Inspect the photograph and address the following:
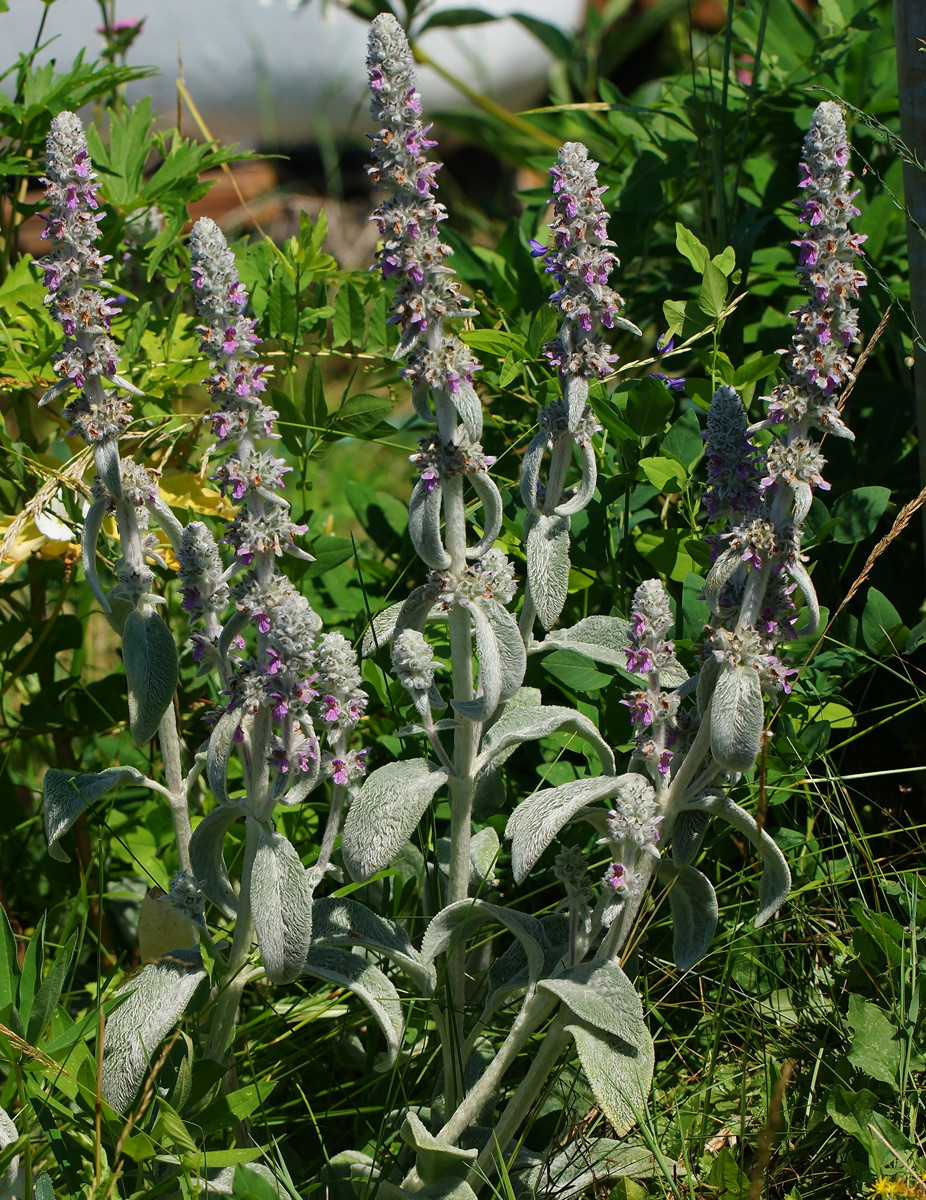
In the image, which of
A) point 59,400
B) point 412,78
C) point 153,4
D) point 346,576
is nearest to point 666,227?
point 346,576

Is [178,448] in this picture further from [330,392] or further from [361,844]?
[330,392]

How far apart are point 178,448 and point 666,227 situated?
1.28m

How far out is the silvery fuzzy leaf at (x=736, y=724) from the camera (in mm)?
1272

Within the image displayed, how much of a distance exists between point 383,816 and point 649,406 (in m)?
0.85

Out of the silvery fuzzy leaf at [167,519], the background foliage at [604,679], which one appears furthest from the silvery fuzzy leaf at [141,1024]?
the silvery fuzzy leaf at [167,519]

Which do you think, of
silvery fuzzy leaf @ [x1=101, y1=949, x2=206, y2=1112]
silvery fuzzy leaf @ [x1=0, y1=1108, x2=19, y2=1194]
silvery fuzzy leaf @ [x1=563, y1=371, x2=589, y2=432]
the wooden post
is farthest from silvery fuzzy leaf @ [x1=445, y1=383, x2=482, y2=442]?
silvery fuzzy leaf @ [x1=0, y1=1108, x2=19, y2=1194]

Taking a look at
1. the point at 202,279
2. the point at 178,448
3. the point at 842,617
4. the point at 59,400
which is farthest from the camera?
the point at 59,400

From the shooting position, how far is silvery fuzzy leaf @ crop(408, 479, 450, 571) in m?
1.36

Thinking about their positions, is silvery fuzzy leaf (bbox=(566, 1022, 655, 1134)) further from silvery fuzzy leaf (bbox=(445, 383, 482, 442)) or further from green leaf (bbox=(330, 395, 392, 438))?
green leaf (bbox=(330, 395, 392, 438))

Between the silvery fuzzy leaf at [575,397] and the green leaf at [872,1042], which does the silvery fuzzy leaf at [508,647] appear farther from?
the green leaf at [872,1042]

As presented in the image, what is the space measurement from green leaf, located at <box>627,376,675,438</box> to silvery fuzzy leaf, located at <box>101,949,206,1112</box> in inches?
41.7

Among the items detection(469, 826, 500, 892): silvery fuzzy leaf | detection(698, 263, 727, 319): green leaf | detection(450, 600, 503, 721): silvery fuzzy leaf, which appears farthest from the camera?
detection(698, 263, 727, 319): green leaf

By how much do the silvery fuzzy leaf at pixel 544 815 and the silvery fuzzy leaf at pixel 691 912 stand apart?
0.17 m

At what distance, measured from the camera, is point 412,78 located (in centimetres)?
125
